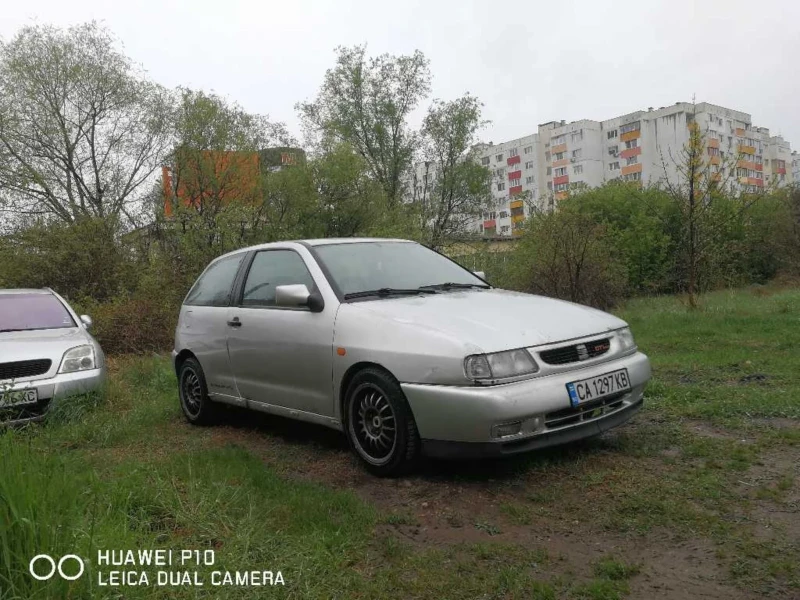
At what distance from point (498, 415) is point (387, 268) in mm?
1784

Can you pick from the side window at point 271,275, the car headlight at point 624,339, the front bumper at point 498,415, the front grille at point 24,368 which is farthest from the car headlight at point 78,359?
the car headlight at point 624,339

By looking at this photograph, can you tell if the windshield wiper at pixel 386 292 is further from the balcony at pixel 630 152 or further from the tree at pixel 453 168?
the balcony at pixel 630 152

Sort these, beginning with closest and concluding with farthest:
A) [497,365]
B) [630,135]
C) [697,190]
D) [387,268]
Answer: [497,365]
[387,268]
[697,190]
[630,135]

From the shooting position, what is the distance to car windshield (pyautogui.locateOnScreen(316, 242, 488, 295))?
4.85 m

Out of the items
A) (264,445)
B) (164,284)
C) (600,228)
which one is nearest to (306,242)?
(264,445)

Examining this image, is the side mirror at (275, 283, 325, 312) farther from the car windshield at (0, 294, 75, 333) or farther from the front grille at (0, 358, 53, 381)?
the car windshield at (0, 294, 75, 333)

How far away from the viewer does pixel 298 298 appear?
4613mm

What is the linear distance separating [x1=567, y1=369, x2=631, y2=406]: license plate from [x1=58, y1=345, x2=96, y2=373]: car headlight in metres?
4.93

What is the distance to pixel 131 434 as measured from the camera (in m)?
5.68

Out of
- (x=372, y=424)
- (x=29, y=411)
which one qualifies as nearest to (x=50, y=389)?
(x=29, y=411)

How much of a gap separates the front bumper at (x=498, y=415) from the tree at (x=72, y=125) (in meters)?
26.8

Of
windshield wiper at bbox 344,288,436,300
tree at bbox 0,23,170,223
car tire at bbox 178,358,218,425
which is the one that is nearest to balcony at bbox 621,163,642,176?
tree at bbox 0,23,170,223

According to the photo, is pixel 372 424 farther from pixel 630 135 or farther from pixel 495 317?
pixel 630 135

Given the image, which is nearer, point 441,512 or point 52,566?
point 52,566
